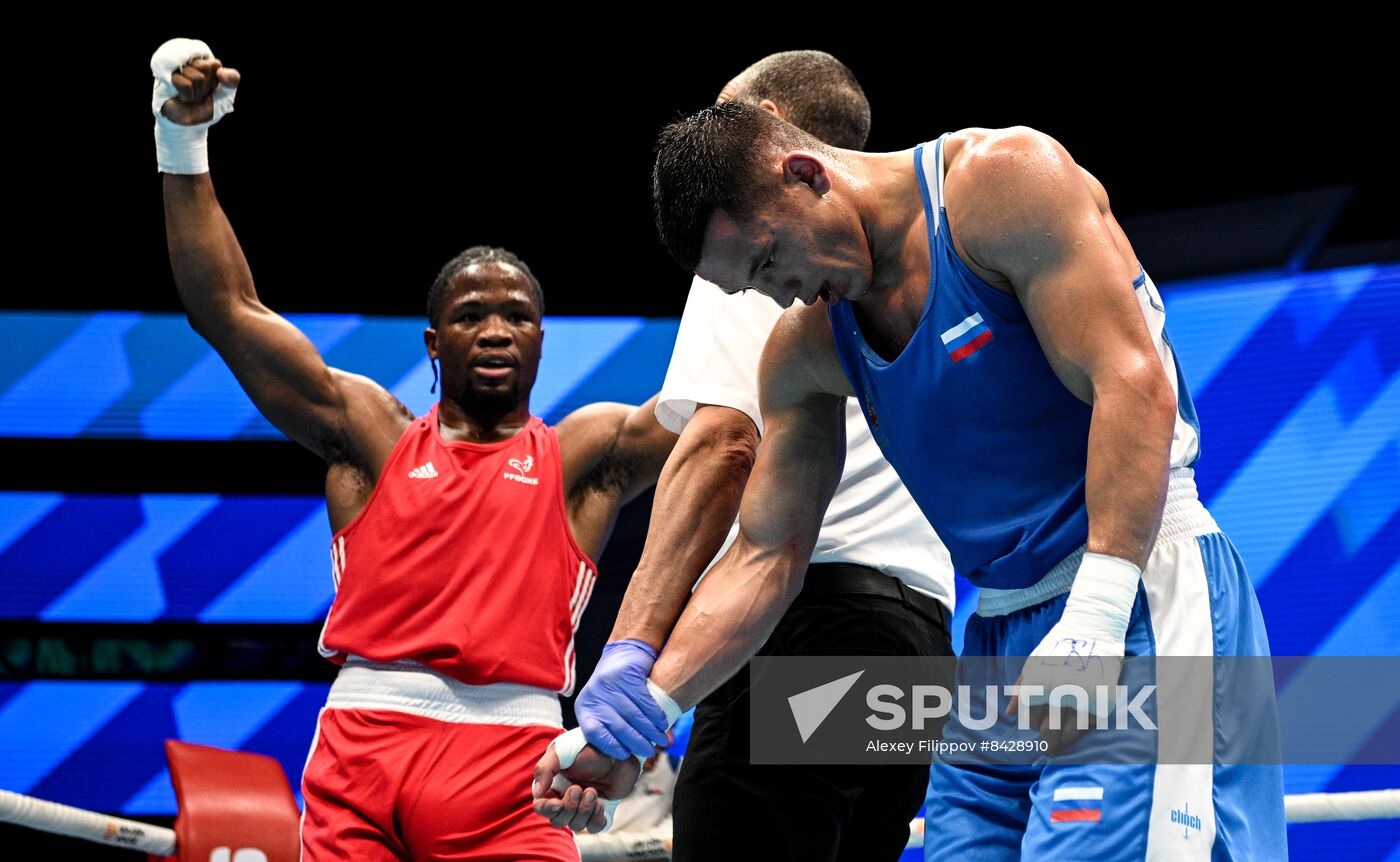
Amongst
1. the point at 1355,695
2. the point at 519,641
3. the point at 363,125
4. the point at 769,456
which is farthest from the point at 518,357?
the point at 1355,695

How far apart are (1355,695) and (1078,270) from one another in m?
3.19

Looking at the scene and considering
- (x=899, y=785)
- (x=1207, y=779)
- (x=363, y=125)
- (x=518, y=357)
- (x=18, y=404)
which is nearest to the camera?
(x=1207, y=779)

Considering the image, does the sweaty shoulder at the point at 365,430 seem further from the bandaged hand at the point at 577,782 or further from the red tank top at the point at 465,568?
the bandaged hand at the point at 577,782

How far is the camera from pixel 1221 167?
202 inches

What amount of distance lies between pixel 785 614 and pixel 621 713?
54 centimetres

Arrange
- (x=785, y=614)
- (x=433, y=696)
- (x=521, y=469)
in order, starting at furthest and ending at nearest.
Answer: (x=521, y=469)
(x=433, y=696)
(x=785, y=614)

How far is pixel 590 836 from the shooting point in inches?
139

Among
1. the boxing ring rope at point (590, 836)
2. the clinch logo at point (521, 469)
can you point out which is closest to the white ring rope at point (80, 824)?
the boxing ring rope at point (590, 836)

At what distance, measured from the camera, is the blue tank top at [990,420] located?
6.03ft

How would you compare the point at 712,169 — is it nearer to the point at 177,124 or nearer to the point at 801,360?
the point at 801,360

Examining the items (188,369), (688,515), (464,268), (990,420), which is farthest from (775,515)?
(188,369)

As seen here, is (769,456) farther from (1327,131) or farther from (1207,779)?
(1327,131)

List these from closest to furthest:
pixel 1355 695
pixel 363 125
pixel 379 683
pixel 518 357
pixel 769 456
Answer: pixel 769 456 → pixel 379 683 → pixel 518 357 → pixel 1355 695 → pixel 363 125

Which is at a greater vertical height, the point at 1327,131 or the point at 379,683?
the point at 1327,131
